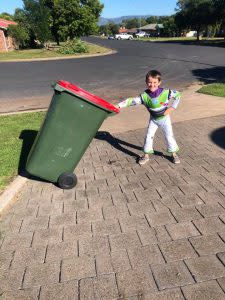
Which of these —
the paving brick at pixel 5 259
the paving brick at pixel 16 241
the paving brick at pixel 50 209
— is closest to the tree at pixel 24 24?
the paving brick at pixel 50 209

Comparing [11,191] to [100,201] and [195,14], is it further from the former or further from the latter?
[195,14]

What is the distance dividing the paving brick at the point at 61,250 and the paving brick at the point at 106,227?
29 cm

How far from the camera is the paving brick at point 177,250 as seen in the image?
3008 mm

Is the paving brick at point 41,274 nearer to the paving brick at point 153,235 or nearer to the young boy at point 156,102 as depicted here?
the paving brick at point 153,235

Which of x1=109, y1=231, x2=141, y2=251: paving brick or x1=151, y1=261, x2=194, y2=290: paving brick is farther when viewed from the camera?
x1=109, y1=231, x2=141, y2=251: paving brick

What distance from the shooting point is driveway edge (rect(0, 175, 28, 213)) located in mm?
4145

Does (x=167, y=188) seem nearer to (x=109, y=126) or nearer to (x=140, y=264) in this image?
(x=140, y=264)

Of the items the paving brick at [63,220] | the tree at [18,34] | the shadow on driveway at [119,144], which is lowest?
the tree at [18,34]

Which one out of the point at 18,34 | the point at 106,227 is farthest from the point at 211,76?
the point at 18,34

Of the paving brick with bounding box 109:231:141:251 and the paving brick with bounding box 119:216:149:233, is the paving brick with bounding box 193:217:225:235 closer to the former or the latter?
the paving brick with bounding box 119:216:149:233

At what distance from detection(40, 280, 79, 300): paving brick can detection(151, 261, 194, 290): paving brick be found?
704 mm

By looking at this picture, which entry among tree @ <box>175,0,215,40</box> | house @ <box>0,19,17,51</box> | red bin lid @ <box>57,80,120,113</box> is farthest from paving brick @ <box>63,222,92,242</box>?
tree @ <box>175,0,215,40</box>

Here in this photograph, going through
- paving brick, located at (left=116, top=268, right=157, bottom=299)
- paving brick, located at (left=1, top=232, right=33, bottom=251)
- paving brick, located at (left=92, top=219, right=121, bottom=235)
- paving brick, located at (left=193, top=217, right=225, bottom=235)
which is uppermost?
paving brick, located at (left=116, top=268, right=157, bottom=299)

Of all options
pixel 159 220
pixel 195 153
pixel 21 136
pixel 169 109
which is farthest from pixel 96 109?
pixel 21 136
